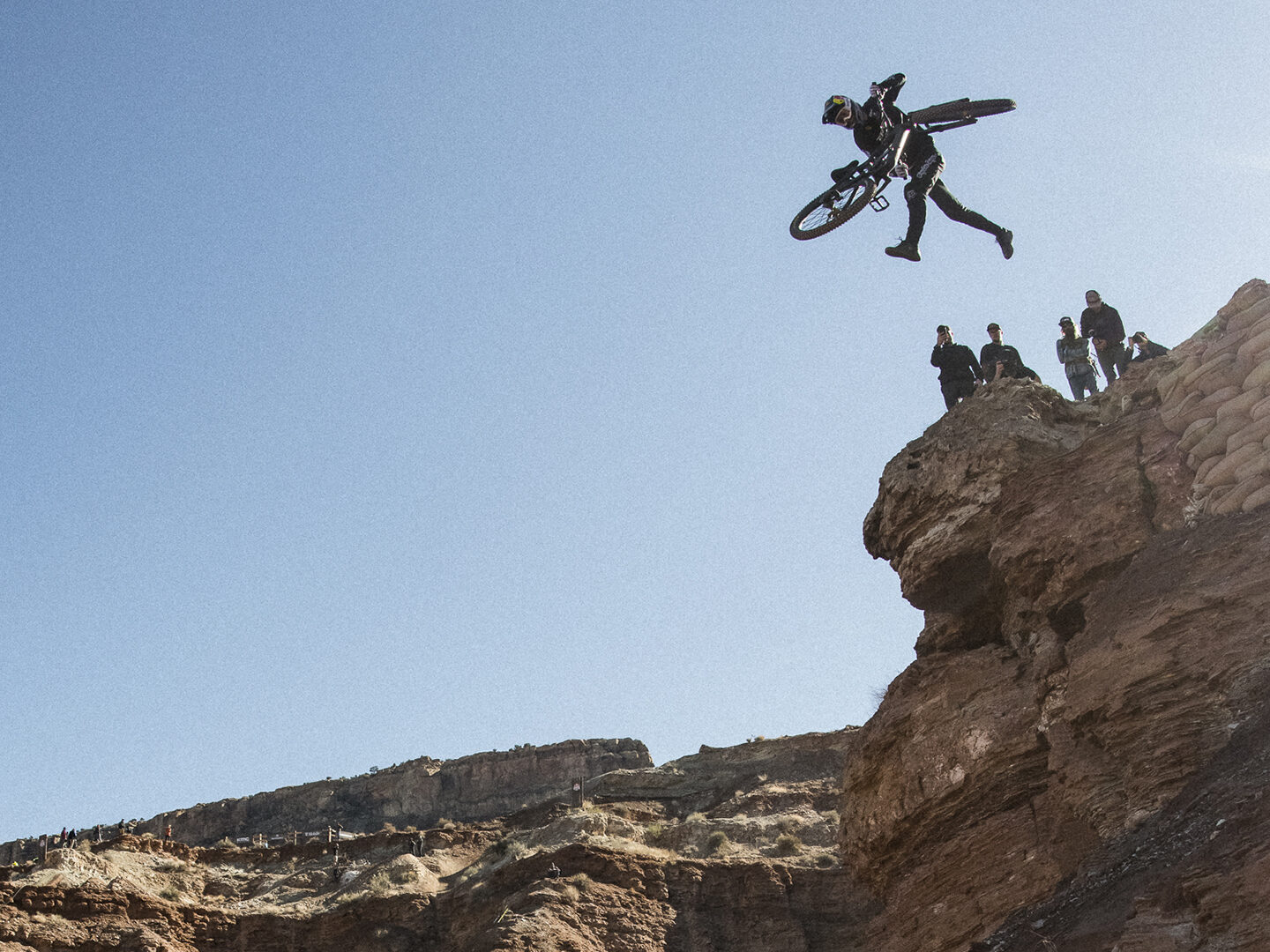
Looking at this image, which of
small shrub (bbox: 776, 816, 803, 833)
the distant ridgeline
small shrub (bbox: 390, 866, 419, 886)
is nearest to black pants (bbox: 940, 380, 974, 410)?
small shrub (bbox: 776, 816, 803, 833)

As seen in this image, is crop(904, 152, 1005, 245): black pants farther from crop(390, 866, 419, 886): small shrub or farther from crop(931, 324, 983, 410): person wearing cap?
crop(390, 866, 419, 886): small shrub

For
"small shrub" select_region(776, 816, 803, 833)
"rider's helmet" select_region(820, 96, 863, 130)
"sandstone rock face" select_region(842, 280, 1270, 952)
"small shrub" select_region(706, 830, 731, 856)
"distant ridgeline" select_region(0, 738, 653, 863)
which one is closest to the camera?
"sandstone rock face" select_region(842, 280, 1270, 952)

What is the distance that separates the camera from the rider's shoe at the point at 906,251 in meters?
16.5

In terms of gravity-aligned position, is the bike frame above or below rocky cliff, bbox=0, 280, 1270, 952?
above

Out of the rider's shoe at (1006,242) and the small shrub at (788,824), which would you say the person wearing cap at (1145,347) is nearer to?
the rider's shoe at (1006,242)

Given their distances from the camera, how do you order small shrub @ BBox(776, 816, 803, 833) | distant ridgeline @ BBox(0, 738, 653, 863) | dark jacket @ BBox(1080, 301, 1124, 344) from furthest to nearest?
distant ridgeline @ BBox(0, 738, 653, 863) < small shrub @ BBox(776, 816, 803, 833) < dark jacket @ BBox(1080, 301, 1124, 344)

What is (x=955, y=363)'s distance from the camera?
18625mm

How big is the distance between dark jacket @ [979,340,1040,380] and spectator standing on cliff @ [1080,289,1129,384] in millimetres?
880

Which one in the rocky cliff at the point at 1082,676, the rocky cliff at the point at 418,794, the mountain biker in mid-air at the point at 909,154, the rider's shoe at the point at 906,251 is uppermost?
the rocky cliff at the point at 418,794

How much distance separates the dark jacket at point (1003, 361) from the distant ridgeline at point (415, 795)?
4421cm

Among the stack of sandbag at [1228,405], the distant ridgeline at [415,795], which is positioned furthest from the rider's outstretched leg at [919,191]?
the distant ridgeline at [415,795]

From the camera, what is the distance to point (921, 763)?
14.7 m

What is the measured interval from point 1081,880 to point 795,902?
74.0 feet

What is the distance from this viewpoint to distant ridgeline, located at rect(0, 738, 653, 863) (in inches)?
2438
